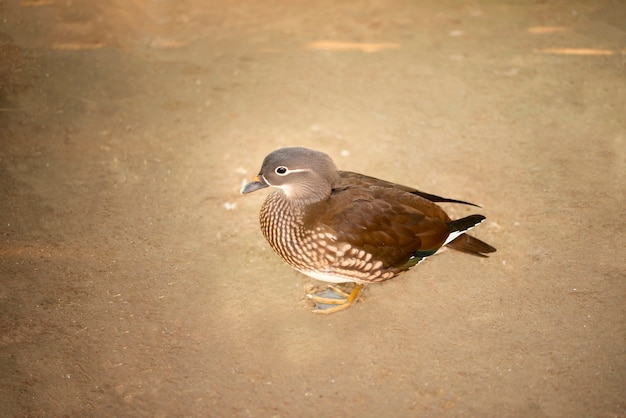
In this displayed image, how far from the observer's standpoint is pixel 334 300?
3262 millimetres

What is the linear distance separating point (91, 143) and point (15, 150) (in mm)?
483

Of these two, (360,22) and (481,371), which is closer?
(481,371)

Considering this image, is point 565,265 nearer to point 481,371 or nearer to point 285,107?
point 481,371

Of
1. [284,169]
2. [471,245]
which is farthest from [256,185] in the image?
[471,245]

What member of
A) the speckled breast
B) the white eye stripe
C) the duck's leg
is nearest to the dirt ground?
the duck's leg

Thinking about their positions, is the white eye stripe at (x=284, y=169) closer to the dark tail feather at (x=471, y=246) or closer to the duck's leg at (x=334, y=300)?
the duck's leg at (x=334, y=300)

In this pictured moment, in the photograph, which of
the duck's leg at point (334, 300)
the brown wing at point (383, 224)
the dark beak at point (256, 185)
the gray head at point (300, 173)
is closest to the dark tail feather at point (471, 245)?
the brown wing at point (383, 224)

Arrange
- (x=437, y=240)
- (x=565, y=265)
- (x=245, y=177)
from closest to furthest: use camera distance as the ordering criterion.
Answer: (x=437, y=240), (x=565, y=265), (x=245, y=177)

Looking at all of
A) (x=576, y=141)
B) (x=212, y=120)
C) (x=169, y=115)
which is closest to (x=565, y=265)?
(x=576, y=141)

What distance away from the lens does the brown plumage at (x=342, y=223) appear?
10.00ft

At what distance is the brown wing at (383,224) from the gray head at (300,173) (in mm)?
77

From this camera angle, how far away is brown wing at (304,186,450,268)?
3.04 m

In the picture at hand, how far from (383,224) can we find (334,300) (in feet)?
1.62

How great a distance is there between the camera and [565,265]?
3.41 meters
